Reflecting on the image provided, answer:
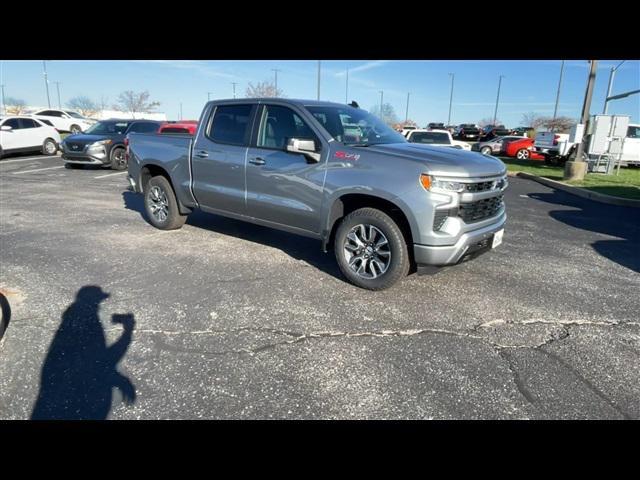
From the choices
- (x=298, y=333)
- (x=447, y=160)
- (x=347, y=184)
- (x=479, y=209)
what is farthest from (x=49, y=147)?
(x=479, y=209)

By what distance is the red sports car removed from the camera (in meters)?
22.8

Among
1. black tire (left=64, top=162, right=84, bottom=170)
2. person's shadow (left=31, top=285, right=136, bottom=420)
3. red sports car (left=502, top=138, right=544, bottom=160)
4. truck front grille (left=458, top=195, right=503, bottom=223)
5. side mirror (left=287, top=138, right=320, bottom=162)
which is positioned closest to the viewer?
person's shadow (left=31, top=285, right=136, bottom=420)

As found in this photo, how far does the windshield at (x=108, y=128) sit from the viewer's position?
14.2 m

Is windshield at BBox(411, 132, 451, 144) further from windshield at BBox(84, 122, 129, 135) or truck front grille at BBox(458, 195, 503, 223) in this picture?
windshield at BBox(84, 122, 129, 135)

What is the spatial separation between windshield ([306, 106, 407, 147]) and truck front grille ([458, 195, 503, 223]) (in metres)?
1.30

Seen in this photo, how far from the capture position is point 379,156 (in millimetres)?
3863

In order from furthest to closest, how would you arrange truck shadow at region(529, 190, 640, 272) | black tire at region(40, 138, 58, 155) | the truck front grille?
black tire at region(40, 138, 58, 155), truck shadow at region(529, 190, 640, 272), the truck front grille

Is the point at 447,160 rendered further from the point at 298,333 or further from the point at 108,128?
the point at 108,128

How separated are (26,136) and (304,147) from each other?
17462mm

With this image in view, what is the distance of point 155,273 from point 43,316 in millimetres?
1202

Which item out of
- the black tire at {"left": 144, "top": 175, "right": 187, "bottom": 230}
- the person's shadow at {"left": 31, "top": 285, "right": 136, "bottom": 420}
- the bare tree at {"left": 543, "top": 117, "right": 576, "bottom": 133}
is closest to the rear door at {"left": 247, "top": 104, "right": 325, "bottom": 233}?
the black tire at {"left": 144, "top": 175, "right": 187, "bottom": 230}

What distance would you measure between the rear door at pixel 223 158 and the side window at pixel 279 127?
216mm
